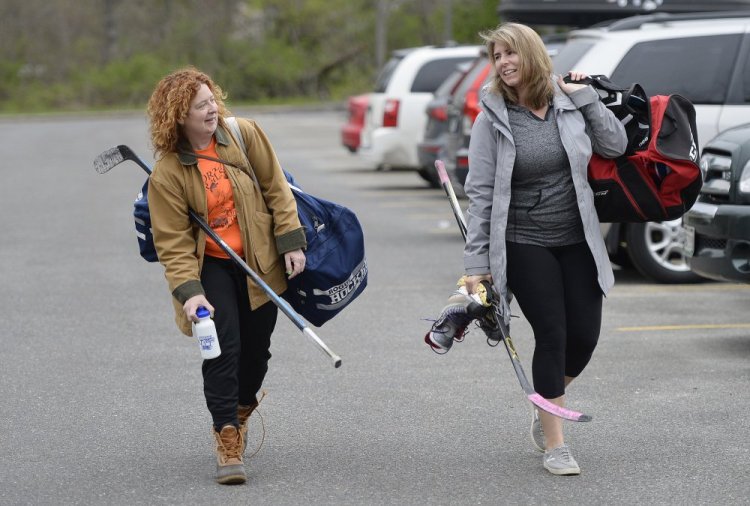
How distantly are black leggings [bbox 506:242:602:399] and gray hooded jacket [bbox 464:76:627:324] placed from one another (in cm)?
6

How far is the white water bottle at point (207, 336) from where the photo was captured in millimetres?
4797

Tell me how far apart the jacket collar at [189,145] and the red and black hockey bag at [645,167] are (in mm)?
1408

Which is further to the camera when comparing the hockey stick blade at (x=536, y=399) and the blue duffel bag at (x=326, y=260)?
the blue duffel bag at (x=326, y=260)

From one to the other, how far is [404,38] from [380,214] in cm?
4581

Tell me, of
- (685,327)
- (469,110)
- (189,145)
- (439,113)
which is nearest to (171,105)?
(189,145)

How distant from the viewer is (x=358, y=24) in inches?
2271

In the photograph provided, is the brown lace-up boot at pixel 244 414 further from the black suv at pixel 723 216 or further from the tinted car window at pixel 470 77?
the tinted car window at pixel 470 77

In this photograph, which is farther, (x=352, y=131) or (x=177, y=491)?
(x=352, y=131)

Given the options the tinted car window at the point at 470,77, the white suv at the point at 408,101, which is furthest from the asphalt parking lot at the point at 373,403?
the white suv at the point at 408,101

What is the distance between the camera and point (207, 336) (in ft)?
15.8

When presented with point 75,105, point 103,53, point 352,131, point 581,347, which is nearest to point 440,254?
point 581,347

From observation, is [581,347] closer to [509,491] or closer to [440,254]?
[509,491]

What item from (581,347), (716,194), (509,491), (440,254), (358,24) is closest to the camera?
(509,491)

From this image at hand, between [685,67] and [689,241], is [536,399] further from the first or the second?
[685,67]
